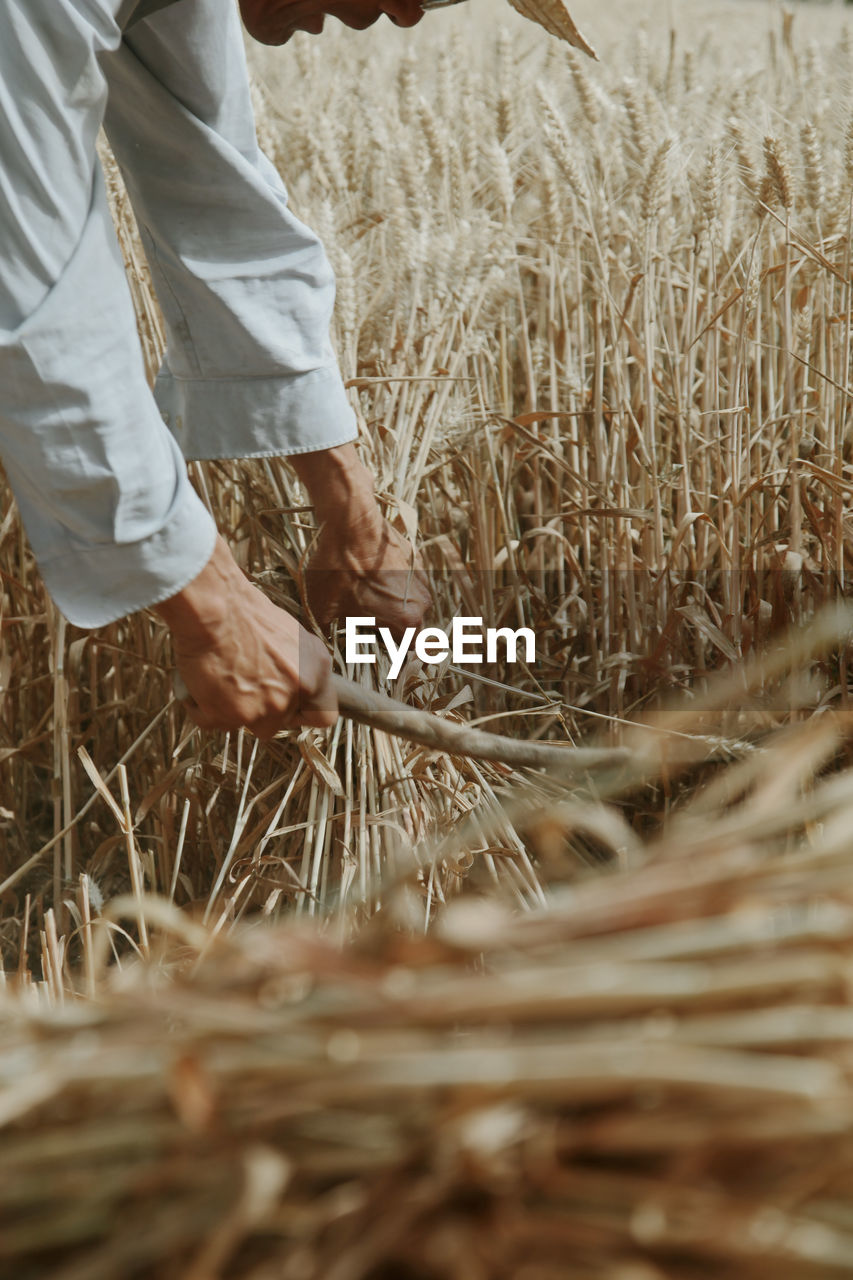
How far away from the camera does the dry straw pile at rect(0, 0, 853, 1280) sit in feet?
1.09

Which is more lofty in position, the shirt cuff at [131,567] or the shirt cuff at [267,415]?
the shirt cuff at [267,415]

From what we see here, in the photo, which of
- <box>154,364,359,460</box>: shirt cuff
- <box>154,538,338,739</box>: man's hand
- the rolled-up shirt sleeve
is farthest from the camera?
<box>154,364,359,460</box>: shirt cuff

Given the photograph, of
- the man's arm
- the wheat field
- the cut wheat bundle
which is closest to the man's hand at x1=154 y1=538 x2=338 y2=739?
the man's arm

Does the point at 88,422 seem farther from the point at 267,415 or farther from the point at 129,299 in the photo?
the point at 267,415

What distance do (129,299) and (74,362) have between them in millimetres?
102

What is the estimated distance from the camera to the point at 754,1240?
1.05 ft

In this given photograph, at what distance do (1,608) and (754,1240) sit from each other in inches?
48.3

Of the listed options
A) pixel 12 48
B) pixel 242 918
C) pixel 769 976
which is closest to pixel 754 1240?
pixel 769 976

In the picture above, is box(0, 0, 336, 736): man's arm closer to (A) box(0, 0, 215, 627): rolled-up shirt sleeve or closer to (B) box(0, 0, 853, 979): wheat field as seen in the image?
(A) box(0, 0, 215, 627): rolled-up shirt sleeve

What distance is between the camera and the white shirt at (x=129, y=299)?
757 millimetres

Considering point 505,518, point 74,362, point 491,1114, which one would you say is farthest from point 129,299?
point 491,1114

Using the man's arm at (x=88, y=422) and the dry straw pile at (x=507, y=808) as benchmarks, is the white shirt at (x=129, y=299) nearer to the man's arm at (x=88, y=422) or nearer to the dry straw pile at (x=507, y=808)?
the man's arm at (x=88, y=422)

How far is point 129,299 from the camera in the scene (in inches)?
33.2

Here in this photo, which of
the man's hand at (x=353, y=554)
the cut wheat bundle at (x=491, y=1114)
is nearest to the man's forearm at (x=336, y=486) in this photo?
the man's hand at (x=353, y=554)
